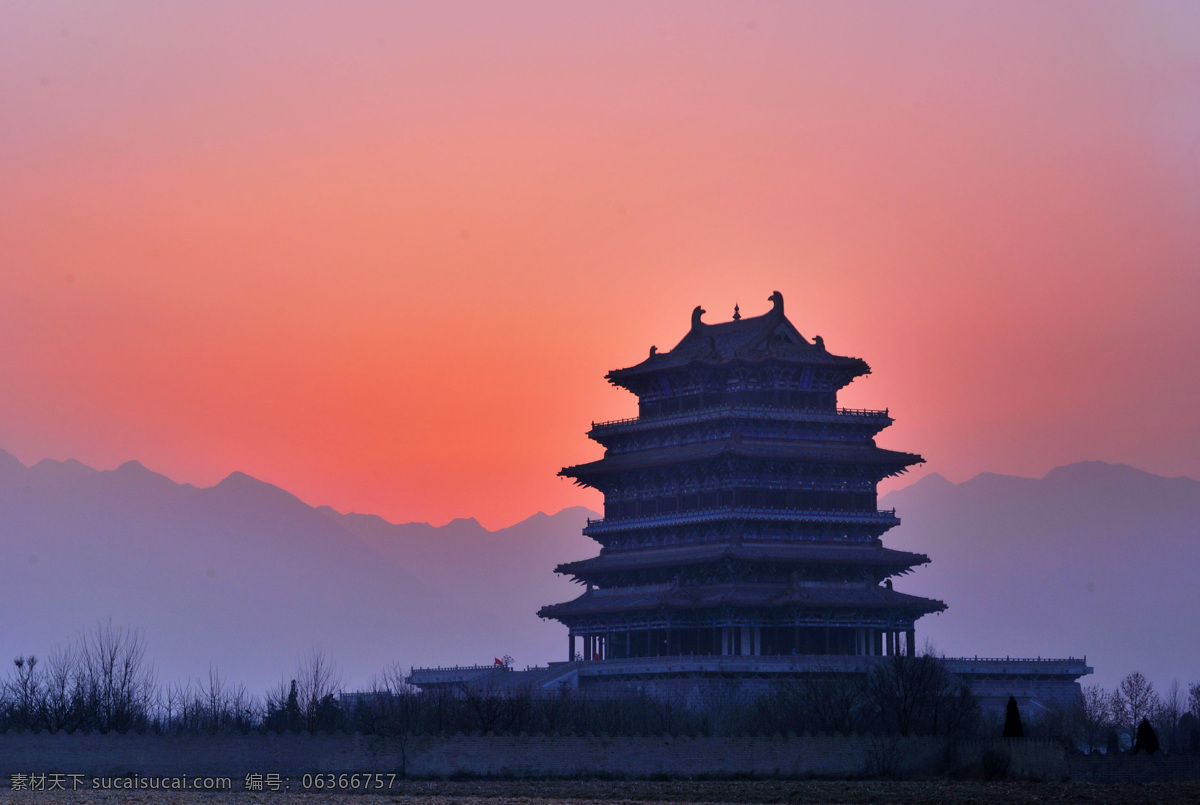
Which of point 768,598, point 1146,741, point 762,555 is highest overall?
point 762,555

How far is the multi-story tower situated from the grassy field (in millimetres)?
36538

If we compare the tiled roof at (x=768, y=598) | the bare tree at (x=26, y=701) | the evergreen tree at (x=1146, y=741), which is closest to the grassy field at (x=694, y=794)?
the evergreen tree at (x=1146, y=741)

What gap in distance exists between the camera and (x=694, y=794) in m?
77.8

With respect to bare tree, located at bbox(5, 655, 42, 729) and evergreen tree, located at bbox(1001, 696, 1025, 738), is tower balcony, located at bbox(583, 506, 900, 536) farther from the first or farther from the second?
bare tree, located at bbox(5, 655, 42, 729)

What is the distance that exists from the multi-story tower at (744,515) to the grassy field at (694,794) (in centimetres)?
3654

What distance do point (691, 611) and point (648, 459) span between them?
1092 centimetres

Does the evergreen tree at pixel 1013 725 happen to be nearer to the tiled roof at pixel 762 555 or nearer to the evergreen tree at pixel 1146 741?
the evergreen tree at pixel 1146 741

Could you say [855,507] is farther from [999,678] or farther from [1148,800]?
[1148,800]

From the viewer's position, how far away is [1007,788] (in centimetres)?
7906

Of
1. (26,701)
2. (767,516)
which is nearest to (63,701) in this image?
(26,701)

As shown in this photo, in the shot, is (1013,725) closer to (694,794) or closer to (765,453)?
(694,794)

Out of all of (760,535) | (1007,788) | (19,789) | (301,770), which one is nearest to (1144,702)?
(760,535)

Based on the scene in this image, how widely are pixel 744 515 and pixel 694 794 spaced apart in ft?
148

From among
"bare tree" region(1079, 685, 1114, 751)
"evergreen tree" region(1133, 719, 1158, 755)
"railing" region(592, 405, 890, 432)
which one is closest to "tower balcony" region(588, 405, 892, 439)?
"railing" region(592, 405, 890, 432)
